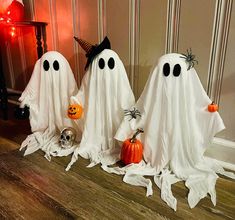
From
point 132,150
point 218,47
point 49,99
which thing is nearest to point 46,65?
point 49,99

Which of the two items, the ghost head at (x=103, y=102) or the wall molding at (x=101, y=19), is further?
the wall molding at (x=101, y=19)

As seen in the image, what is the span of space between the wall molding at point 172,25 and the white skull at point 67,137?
81 centimetres

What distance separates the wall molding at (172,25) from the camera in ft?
4.44

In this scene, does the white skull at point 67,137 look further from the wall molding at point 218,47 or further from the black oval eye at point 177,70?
the wall molding at point 218,47

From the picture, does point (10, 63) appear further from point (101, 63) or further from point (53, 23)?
point (101, 63)

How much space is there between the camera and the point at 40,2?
1.95 meters

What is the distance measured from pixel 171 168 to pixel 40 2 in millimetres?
1666

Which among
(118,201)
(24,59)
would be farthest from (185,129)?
(24,59)

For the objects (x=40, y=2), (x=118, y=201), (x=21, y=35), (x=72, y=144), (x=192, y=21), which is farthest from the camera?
(x=21, y=35)

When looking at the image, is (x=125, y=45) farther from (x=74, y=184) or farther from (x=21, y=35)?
(x=21, y=35)

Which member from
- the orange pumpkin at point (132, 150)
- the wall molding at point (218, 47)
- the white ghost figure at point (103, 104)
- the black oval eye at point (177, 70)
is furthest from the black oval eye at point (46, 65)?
the wall molding at point (218, 47)

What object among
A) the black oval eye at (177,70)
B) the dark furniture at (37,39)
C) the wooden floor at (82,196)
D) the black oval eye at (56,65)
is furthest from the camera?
the dark furniture at (37,39)

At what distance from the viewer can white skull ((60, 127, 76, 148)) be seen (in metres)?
1.55

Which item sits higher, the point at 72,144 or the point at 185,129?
the point at 185,129
